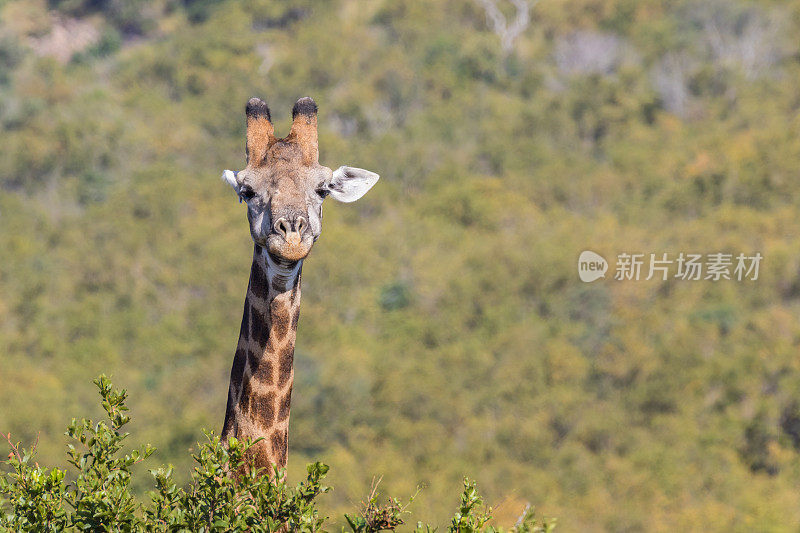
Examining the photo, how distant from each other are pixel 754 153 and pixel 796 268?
12948 millimetres

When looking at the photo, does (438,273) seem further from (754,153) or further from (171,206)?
(754,153)

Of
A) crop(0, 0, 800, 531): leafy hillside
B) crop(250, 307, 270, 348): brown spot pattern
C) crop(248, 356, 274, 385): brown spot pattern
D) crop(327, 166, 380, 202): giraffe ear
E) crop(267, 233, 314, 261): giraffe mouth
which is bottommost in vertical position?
crop(248, 356, 274, 385): brown spot pattern

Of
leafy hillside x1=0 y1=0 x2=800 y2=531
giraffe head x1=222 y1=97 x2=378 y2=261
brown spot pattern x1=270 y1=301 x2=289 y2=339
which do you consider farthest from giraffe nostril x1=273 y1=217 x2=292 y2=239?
leafy hillside x1=0 y1=0 x2=800 y2=531

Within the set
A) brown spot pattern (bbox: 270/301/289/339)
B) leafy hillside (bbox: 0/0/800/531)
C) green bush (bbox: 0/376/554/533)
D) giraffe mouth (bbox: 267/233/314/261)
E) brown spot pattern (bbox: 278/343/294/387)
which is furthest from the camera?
leafy hillside (bbox: 0/0/800/531)

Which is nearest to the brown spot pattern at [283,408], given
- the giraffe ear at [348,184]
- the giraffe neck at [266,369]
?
the giraffe neck at [266,369]

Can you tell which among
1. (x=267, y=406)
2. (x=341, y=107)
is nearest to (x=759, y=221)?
(x=341, y=107)

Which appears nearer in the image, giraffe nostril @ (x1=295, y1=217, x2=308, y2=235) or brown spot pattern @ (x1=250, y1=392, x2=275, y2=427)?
giraffe nostril @ (x1=295, y1=217, x2=308, y2=235)

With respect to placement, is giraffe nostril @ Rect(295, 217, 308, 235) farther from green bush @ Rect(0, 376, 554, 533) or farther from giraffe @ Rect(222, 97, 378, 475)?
green bush @ Rect(0, 376, 554, 533)

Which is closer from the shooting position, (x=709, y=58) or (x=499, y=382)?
(x=499, y=382)

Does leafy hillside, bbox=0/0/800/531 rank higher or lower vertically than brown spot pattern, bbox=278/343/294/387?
higher

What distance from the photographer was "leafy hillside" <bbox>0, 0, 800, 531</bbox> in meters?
37.5

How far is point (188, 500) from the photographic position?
17.6ft

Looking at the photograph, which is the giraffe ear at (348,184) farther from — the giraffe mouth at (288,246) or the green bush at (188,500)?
the green bush at (188,500)

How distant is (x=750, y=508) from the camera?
32.9 meters
